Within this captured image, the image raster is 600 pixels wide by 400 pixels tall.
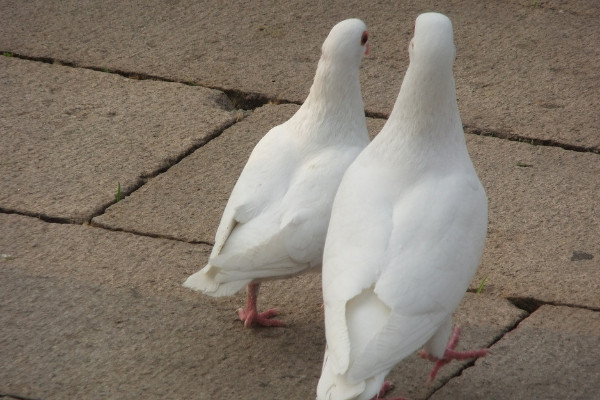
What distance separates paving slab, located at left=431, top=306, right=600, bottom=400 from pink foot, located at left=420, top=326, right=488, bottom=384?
52mm

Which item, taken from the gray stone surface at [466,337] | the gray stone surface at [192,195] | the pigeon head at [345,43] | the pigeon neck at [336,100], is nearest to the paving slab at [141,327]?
the gray stone surface at [466,337]

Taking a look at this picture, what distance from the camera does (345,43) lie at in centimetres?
394

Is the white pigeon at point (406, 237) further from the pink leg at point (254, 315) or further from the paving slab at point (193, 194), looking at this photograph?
the paving slab at point (193, 194)

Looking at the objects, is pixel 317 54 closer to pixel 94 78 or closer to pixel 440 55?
pixel 94 78

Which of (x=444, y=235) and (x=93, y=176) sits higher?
(x=444, y=235)

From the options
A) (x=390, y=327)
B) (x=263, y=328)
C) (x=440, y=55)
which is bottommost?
(x=263, y=328)

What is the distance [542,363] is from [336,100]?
129 centimetres

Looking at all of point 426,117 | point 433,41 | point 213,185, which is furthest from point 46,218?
point 433,41

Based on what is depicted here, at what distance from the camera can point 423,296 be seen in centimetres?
308

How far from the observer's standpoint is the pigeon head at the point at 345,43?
395 cm

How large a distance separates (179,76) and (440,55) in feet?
9.54

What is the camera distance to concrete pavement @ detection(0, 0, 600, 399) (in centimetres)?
367

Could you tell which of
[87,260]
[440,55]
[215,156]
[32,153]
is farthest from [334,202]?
[32,153]

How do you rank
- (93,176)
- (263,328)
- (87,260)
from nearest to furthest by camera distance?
1. (263,328)
2. (87,260)
3. (93,176)
